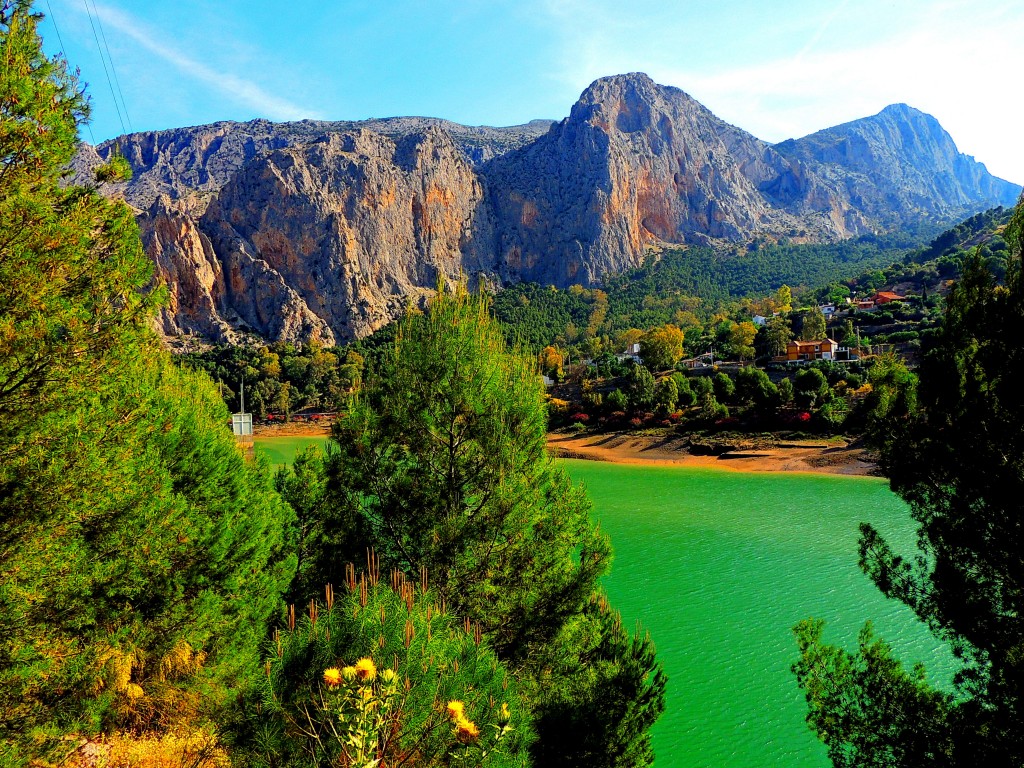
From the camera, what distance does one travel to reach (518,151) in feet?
468

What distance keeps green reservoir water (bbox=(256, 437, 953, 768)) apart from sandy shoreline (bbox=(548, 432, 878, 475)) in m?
3.33

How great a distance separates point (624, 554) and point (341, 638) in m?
17.8

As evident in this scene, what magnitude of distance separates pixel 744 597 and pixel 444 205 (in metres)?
122

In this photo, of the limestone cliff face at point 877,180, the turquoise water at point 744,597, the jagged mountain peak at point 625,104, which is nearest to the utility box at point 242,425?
the turquoise water at point 744,597

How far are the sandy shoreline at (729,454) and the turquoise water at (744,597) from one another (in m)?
3.53

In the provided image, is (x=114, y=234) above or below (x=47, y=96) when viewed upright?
below

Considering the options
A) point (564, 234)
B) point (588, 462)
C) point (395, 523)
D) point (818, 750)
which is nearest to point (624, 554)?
point (818, 750)

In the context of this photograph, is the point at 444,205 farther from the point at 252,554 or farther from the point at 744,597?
the point at 252,554

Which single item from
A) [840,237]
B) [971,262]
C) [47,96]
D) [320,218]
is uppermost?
[320,218]

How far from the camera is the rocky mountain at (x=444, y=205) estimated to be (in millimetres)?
105000

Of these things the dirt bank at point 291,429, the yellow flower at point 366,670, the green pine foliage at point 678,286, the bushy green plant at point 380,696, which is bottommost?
the dirt bank at point 291,429

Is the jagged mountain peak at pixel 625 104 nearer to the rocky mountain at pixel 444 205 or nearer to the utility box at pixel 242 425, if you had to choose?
the rocky mountain at pixel 444 205

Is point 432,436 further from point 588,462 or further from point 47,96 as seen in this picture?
point 588,462

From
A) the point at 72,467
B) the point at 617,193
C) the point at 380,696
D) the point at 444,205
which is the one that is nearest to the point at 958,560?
the point at 380,696
